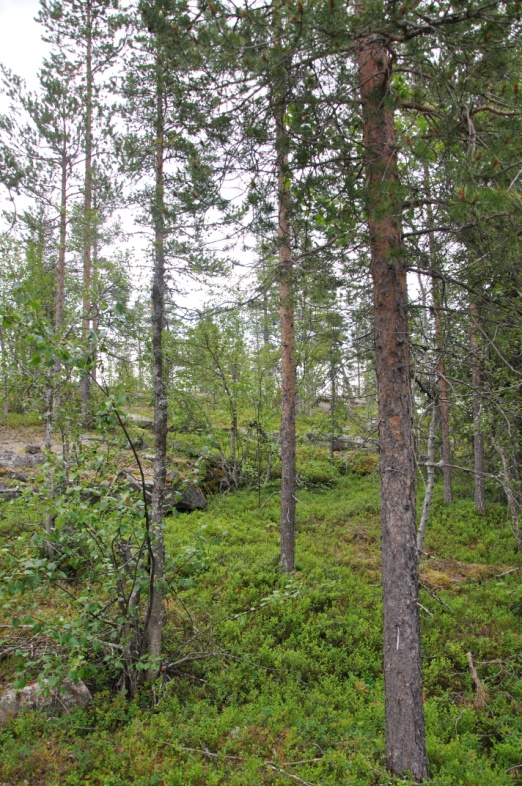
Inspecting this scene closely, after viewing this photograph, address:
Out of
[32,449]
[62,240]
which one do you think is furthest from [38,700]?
[62,240]

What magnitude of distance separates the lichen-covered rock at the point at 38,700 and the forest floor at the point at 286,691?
138 millimetres

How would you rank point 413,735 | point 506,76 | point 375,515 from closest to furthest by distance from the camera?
point 506,76, point 413,735, point 375,515

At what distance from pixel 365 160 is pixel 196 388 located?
10113 millimetres

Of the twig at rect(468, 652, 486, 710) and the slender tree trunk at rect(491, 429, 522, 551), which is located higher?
the slender tree trunk at rect(491, 429, 522, 551)

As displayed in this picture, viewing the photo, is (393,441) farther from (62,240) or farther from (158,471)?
(62,240)

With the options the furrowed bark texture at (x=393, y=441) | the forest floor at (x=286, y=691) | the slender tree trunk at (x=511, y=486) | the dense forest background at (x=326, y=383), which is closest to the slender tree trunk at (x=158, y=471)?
the dense forest background at (x=326, y=383)

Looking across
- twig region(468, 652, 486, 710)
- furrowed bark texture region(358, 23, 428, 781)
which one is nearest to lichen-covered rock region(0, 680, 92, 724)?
furrowed bark texture region(358, 23, 428, 781)

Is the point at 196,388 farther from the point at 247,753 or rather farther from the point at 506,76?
the point at 506,76

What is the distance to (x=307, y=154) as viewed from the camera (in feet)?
15.1

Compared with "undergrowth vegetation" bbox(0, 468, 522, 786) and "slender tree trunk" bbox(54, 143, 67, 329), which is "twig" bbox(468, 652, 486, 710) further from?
"slender tree trunk" bbox(54, 143, 67, 329)

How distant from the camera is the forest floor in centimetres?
397

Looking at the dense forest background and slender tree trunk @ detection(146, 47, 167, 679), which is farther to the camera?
slender tree trunk @ detection(146, 47, 167, 679)

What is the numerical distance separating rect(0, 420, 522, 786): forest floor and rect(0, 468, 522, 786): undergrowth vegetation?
0.06 feet

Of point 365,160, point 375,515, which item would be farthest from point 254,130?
point 375,515
